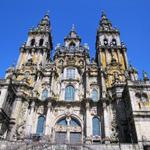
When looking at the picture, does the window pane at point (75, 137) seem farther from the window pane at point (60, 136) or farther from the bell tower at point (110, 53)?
the bell tower at point (110, 53)

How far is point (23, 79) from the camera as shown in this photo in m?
31.2

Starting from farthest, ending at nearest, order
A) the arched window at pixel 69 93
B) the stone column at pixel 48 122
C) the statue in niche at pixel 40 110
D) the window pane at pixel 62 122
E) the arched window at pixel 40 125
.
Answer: the arched window at pixel 69 93
the statue in niche at pixel 40 110
the window pane at pixel 62 122
the arched window at pixel 40 125
the stone column at pixel 48 122

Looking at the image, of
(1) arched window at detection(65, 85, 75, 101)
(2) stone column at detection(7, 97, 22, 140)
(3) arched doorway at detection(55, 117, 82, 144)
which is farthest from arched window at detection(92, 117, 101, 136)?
(2) stone column at detection(7, 97, 22, 140)

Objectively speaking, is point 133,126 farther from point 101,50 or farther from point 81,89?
point 101,50

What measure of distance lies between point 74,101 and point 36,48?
1357 centimetres

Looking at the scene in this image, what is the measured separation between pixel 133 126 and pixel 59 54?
18.9m

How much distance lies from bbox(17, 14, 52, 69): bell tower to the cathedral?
6.9 inches

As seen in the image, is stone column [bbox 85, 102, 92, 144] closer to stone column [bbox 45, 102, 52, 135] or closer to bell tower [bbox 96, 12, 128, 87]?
stone column [bbox 45, 102, 52, 135]

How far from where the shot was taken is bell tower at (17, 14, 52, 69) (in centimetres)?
3513

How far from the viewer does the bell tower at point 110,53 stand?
32.5m

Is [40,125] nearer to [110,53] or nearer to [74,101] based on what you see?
[74,101]

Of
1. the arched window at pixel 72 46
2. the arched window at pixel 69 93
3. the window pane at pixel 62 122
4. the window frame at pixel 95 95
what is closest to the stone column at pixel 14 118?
the window pane at pixel 62 122

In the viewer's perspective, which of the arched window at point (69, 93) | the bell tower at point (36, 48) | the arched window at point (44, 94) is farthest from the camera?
the bell tower at point (36, 48)

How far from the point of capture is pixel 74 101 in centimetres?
2922
